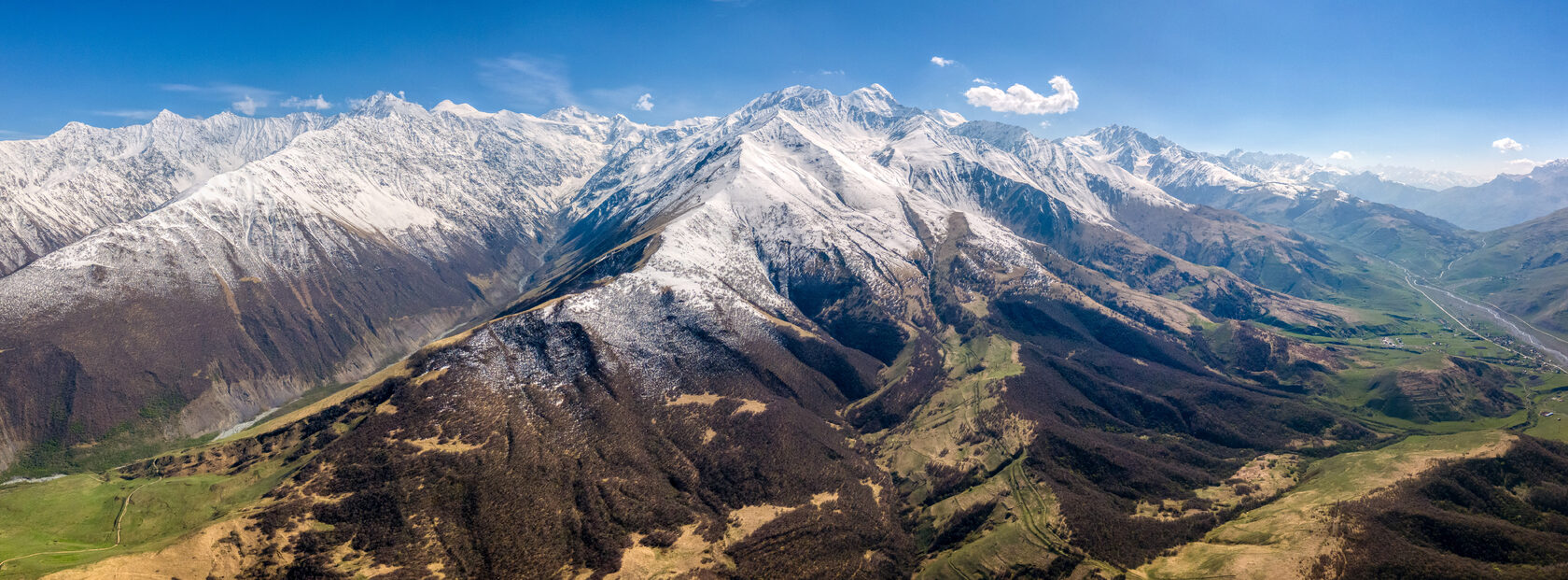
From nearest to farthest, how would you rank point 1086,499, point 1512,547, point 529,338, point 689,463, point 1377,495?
point 1512,547 < point 1377,495 < point 1086,499 < point 689,463 < point 529,338

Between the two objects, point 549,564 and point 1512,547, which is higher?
point 549,564

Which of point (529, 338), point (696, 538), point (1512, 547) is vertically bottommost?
point (1512, 547)

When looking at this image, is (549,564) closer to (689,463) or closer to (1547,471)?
(689,463)

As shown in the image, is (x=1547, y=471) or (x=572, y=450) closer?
(x=1547, y=471)

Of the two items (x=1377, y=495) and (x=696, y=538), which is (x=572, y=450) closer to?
(x=696, y=538)

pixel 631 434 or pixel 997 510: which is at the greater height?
pixel 631 434

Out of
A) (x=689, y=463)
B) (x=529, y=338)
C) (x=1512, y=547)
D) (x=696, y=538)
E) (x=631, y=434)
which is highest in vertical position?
(x=529, y=338)

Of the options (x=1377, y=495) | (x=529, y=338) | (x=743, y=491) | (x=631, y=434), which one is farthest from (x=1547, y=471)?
(x=529, y=338)

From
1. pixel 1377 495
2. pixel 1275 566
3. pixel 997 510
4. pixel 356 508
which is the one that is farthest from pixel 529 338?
pixel 1377 495

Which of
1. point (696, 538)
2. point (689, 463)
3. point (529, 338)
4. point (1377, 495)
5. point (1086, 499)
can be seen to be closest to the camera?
point (1377, 495)
